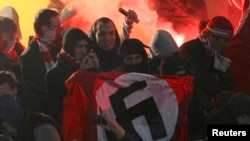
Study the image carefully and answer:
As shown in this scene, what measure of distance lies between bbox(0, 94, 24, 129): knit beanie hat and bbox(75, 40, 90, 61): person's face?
Answer: 0.56 m

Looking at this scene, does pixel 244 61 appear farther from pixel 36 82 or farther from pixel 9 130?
pixel 9 130

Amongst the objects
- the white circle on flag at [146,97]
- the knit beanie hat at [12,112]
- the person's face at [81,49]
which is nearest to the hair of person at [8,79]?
the knit beanie hat at [12,112]

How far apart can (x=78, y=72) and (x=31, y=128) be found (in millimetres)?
A: 590

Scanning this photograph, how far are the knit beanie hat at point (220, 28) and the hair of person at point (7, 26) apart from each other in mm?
1388

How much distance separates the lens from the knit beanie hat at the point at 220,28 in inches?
205

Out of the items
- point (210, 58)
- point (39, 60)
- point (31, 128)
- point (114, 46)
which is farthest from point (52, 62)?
point (210, 58)

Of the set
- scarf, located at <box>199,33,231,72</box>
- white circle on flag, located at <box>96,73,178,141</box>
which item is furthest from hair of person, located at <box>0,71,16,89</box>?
scarf, located at <box>199,33,231,72</box>

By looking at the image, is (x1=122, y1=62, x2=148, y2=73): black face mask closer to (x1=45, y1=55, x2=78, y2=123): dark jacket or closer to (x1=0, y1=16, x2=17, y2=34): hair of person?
(x1=45, y1=55, x2=78, y2=123): dark jacket

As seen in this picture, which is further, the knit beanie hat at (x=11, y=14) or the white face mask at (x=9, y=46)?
the knit beanie hat at (x=11, y=14)

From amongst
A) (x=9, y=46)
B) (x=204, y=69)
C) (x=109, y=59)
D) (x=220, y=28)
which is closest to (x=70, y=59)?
(x=109, y=59)

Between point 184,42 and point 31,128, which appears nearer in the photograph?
point 31,128

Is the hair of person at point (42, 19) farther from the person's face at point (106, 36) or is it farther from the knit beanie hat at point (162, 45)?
the knit beanie hat at point (162, 45)

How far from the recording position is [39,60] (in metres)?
5.16

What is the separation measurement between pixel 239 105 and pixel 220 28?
72cm
